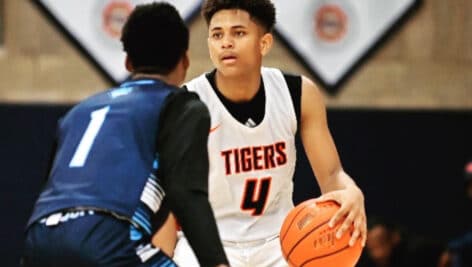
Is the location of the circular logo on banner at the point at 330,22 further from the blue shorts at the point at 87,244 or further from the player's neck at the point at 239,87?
the blue shorts at the point at 87,244

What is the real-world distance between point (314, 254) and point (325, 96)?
5.43m

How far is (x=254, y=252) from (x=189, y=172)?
6.93ft

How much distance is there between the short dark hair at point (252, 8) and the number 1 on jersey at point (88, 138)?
198 centimetres

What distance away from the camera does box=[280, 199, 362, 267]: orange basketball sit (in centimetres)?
553

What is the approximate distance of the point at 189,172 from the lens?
4.11 meters

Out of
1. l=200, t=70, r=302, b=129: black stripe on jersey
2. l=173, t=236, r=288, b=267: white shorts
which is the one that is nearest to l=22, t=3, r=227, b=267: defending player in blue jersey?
l=173, t=236, r=288, b=267: white shorts

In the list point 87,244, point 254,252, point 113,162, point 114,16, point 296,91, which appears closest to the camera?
point 87,244

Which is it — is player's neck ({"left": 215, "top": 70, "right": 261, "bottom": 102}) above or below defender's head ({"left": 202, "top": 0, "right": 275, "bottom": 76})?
below

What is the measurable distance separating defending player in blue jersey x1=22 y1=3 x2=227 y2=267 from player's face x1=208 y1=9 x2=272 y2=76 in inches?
68.0

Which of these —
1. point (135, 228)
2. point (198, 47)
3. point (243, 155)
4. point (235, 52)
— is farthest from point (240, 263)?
point (198, 47)

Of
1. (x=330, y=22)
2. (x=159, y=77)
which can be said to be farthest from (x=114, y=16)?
(x=159, y=77)

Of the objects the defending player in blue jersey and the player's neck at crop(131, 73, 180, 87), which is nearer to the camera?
the defending player in blue jersey

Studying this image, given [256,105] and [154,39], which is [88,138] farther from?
[256,105]

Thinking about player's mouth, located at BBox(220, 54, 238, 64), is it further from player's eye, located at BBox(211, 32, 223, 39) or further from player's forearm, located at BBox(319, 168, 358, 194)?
player's forearm, located at BBox(319, 168, 358, 194)
